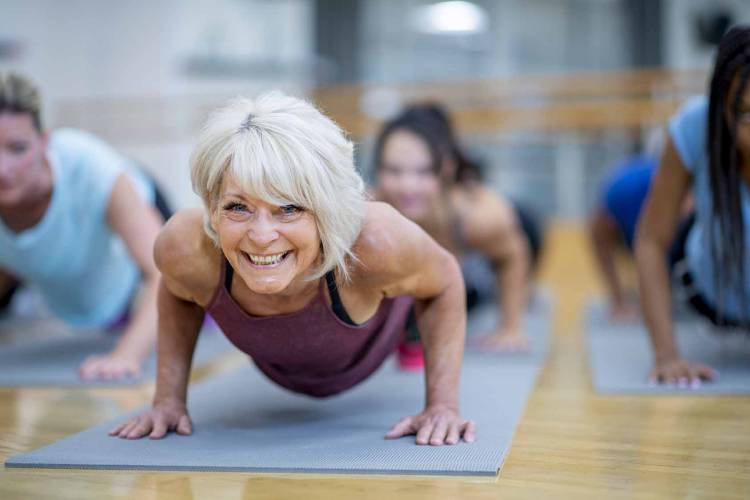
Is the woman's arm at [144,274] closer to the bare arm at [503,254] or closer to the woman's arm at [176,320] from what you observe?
the woman's arm at [176,320]

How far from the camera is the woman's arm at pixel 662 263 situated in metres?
1.92

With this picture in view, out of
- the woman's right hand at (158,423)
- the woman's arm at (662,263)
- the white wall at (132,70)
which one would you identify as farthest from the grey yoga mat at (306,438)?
the white wall at (132,70)

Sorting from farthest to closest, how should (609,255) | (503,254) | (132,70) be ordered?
(132,70), (609,255), (503,254)

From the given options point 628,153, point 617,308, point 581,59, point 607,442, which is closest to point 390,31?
point 581,59

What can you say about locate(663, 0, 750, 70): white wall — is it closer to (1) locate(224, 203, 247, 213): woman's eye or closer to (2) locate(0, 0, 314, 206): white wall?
(2) locate(0, 0, 314, 206): white wall

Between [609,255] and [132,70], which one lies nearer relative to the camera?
[609,255]

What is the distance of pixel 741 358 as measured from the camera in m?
2.23

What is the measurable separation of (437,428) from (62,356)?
143cm

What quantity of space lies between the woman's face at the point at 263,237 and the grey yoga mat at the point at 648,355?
33.8 inches

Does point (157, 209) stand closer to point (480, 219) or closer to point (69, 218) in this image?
point (69, 218)

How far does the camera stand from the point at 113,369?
6.95 ft

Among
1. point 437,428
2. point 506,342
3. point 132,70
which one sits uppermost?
point 132,70

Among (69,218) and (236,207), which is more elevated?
(236,207)

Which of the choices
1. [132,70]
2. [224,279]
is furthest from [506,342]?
[132,70]
